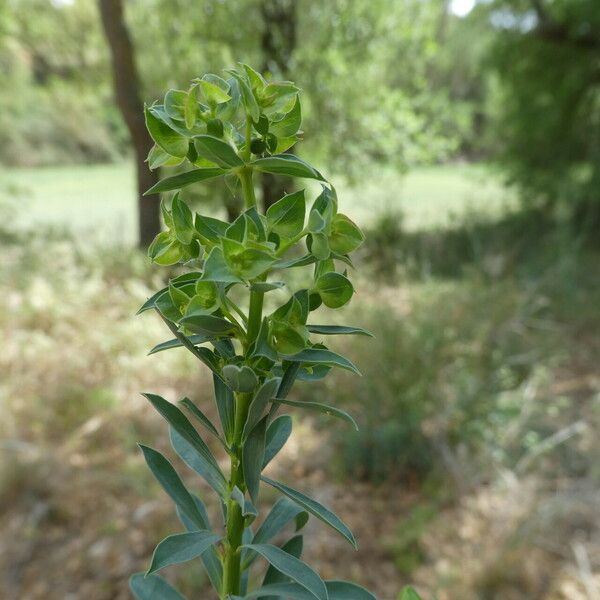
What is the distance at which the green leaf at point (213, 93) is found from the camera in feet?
1.55

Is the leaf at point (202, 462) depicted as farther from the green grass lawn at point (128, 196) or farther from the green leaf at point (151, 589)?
the green grass lawn at point (128, 196)

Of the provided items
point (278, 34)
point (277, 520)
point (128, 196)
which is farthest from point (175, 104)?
point (128, 196)

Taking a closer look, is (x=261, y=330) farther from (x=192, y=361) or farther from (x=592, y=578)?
(x=192, y=361)

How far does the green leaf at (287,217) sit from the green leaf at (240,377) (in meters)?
0.13

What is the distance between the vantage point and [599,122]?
7.26m

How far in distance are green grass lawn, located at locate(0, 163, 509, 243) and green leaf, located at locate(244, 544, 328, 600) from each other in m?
5.00

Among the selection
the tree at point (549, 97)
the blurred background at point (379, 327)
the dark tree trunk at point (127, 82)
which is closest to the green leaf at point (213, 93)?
the blurred background at point (379, 327)

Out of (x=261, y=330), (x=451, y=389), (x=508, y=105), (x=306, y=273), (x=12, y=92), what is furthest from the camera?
(x=12, y=92)

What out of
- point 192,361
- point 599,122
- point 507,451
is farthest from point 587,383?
point 599,122

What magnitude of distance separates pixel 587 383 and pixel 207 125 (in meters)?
4.01

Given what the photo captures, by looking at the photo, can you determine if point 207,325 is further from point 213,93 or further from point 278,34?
point 278,34

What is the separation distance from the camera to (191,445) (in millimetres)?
595

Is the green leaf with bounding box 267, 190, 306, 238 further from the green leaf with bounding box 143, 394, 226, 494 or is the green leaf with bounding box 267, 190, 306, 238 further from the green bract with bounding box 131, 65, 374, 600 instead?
the green leaf with bounding box 143, 394, 226, 494

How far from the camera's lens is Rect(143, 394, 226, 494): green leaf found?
0.53m
